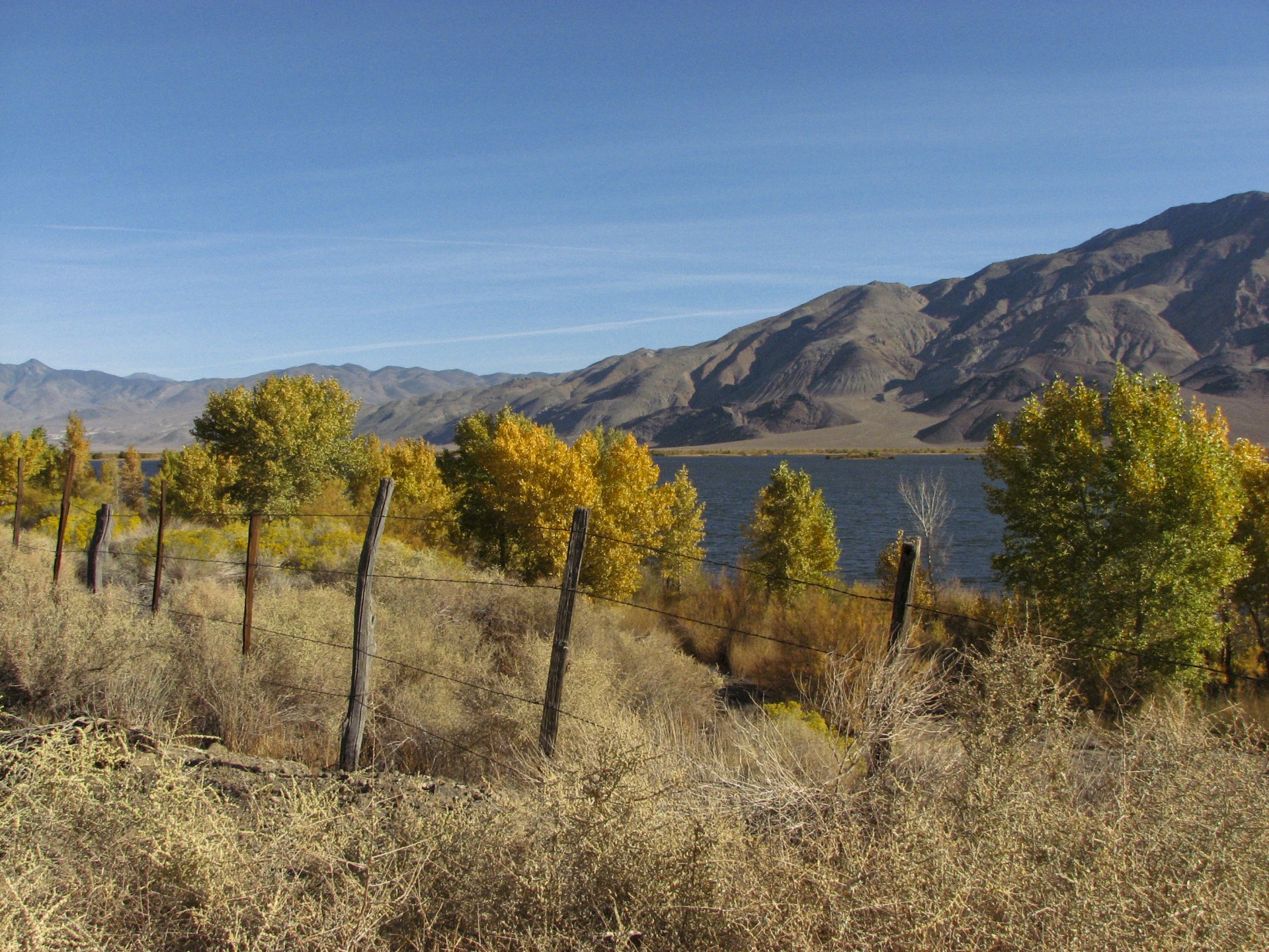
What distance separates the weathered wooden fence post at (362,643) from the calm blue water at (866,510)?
23.1 m

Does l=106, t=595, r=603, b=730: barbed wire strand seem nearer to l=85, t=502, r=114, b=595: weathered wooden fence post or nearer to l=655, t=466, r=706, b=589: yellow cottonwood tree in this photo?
l=85, t=502, r=114, b=595: weathered wooden fence post

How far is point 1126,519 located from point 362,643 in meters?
19.2

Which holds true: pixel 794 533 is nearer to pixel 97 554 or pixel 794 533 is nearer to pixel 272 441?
pixel 272 441

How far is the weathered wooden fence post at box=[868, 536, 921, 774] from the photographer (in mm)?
4477

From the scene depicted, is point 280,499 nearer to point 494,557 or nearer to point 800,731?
point 494,557

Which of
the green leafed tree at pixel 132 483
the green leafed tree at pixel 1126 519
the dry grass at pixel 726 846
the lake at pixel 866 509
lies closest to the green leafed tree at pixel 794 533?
the lake at pixel 866 509

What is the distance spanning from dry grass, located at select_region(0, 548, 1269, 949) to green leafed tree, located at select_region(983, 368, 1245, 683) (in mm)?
15381

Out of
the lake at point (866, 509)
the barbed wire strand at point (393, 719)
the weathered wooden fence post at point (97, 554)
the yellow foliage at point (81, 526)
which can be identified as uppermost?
the weathered wooden fence post at point (97, 554)

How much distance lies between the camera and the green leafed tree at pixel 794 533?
31.9m

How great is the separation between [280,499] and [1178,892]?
36.9 meters

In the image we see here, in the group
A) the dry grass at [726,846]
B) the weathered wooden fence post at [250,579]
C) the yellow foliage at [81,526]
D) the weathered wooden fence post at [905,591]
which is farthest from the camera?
the yellow foliage at [81,526]

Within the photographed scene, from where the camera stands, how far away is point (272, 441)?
116 feet

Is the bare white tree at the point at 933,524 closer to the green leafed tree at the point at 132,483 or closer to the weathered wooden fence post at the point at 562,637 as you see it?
the weathered wooden fence post at the point at 562,637

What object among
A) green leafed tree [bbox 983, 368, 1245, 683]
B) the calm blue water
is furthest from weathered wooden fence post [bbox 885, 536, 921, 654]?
the calm blue water
